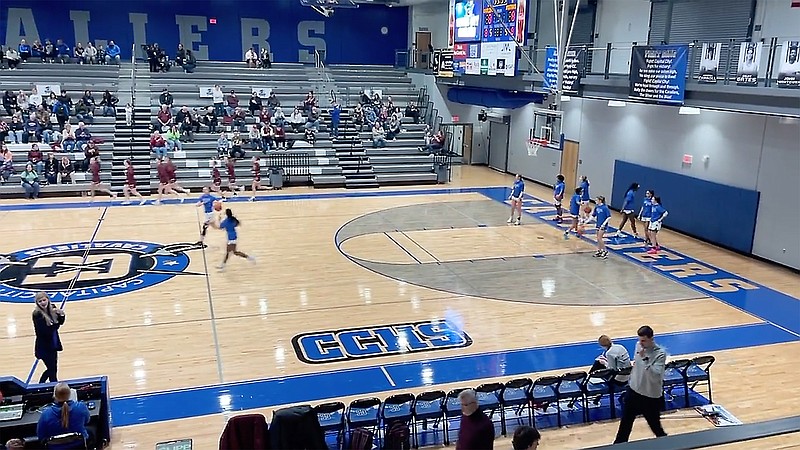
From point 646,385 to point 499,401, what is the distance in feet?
6.30

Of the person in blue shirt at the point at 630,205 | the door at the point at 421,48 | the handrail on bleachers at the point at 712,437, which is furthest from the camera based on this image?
the door at the point at 421,48

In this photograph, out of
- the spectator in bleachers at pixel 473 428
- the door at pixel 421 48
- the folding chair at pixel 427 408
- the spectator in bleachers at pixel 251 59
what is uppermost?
the door at pixel 421 48

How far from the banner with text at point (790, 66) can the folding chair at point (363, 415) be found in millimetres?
10681

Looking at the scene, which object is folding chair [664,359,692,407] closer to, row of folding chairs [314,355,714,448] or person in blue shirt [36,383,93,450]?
row of folding chairs [314,355,714,448]

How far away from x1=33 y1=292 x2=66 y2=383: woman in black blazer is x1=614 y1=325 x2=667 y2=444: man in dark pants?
23.2 feet

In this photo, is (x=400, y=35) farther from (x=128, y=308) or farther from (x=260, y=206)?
(x=128, y=308)

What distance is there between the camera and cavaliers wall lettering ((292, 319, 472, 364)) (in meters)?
10.6

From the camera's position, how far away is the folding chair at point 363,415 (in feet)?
25.5

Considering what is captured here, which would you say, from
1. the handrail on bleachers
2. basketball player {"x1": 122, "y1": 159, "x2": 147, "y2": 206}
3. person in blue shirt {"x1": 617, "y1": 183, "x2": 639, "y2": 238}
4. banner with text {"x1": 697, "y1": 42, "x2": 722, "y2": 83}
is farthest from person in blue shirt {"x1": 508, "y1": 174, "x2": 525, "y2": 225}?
the handrail on bleachers

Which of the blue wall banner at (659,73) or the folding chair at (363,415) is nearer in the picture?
the folding chair at (363,415)

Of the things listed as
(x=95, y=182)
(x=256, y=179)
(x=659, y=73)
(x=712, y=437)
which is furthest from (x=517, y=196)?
(x=712, y=437)

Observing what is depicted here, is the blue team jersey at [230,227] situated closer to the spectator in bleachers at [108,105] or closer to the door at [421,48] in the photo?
the spectator in bleachers at [108,105]

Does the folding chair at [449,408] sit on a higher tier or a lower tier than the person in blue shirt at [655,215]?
lower

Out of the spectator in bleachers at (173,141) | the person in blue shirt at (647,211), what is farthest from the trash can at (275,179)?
the person in blue shirt at (647,211)
